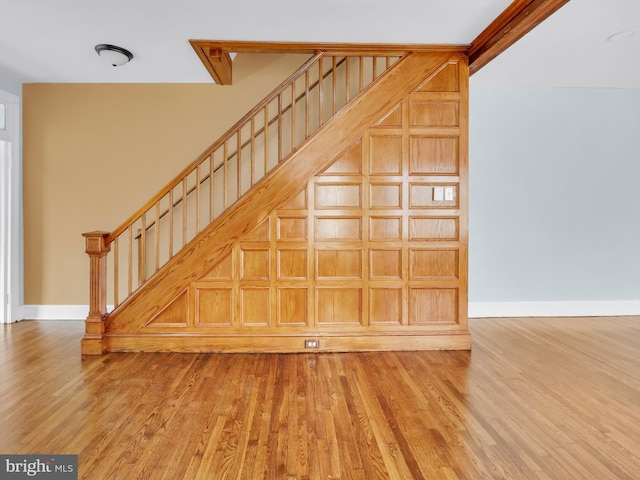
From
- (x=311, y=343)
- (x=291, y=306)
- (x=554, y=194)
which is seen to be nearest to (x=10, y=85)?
(x=291, y=306)

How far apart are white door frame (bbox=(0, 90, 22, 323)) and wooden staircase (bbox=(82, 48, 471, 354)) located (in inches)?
64.1

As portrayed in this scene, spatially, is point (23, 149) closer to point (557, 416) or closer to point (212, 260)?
point (212, 260)

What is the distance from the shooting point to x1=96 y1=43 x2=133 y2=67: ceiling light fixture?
3340mm

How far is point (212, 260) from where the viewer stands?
11.1 ft

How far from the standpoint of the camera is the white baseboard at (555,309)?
4.55 metres

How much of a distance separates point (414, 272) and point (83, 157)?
370 centimetres

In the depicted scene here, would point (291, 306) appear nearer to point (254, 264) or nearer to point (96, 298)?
point (254, 264)

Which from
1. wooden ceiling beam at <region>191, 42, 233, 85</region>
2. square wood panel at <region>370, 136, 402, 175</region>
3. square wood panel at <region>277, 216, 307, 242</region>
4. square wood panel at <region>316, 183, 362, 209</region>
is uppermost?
wooden ceiling beam at <region>191, 42, 233, 85</region>

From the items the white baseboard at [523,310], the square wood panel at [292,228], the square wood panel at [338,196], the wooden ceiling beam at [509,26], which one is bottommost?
the white baseboard at [523,310]

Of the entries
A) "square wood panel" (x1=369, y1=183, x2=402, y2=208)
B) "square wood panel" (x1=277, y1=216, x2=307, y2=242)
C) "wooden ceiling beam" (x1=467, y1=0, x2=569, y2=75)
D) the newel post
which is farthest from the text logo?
"wooden ceiling beam" (x1=467, y1=0, x2=569, y2=75)

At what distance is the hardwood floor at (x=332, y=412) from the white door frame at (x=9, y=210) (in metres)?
0.97

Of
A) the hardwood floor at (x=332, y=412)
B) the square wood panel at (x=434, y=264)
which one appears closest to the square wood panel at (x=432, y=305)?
the square wood panel at (x=434, y=264)

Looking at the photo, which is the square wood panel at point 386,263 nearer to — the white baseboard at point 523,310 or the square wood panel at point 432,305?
the square wood panel at point 432,305

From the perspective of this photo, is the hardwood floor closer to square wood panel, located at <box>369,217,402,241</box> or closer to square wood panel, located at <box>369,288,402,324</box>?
square wood panel, located at <box>369,288,402,324</box>
